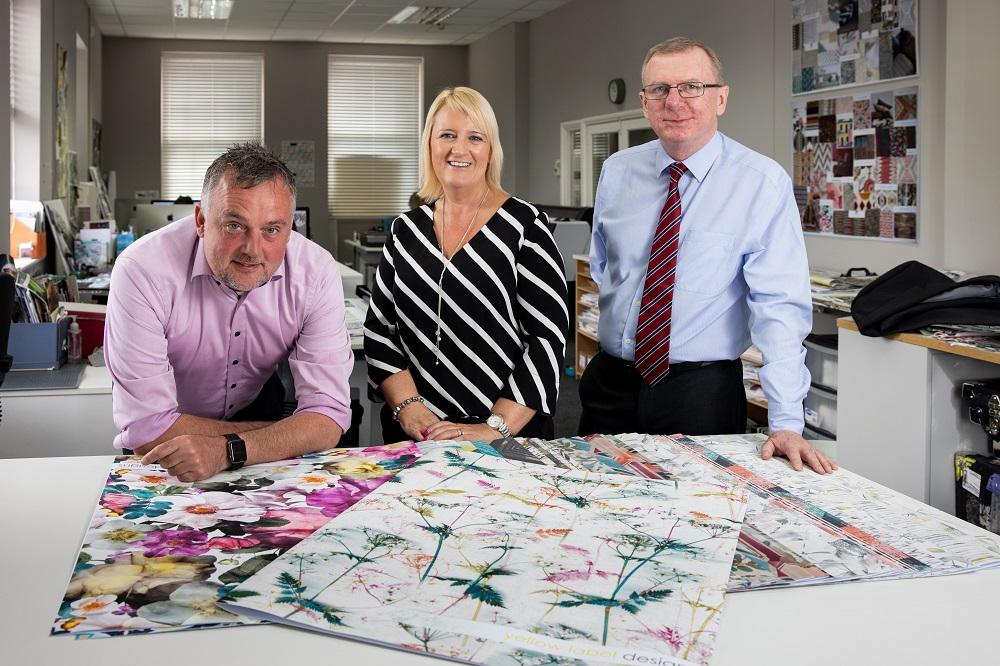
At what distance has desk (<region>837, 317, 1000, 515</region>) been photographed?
9.36 ft

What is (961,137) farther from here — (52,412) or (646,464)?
(52,412)

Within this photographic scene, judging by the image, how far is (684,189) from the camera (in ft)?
7.11

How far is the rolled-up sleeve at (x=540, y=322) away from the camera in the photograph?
2137 mm

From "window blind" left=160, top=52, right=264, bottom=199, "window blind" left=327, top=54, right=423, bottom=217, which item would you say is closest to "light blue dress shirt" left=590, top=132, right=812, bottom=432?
"window blind" left=160, top=52, right=264, bottom=199

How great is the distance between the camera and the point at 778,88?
545cm

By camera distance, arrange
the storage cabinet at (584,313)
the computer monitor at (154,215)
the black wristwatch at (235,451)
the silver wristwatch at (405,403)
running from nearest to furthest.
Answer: the black wristwatch at (235,451)
the silver wristwatch at (405,403)
the storage cabinet at (584,313)
the computer monitor at (154,215)

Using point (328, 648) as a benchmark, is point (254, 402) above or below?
above

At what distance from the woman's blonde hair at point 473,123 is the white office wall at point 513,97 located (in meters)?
7.78

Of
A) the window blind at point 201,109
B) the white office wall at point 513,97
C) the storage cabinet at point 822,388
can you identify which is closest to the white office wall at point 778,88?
the white office wall at point 513,97

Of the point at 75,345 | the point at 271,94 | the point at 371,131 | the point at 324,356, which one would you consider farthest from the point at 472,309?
the point at 371,131

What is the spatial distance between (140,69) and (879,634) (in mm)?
11480

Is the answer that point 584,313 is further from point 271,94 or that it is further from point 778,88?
point 271,94

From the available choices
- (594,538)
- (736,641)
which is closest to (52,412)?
(594,538)

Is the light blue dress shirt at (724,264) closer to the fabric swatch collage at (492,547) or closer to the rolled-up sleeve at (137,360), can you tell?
the fabric swatch collage at (492,547)
